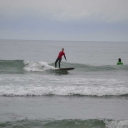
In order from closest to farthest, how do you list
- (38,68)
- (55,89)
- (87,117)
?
(87,117) < (55,89) < (38,68)

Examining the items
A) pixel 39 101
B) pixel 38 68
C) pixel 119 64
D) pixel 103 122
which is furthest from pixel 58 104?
pixel 119 64

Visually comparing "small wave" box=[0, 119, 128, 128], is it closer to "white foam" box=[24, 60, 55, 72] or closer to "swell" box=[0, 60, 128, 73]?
"swell" box=[0, 60, 128, 73]

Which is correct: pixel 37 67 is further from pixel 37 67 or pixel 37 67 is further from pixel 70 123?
pixel 70 123

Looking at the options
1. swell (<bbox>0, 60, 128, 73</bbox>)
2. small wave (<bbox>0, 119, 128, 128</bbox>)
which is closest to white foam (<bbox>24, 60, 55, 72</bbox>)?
swell (<bbox>0, 60, 128, 73</bbox>)

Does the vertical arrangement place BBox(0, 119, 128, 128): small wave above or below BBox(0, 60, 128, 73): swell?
below

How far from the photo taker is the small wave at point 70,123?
937 centimetres

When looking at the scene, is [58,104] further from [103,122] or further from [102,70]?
[102,70]

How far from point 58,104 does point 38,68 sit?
45.4ft

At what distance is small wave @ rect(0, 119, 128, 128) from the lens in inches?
369

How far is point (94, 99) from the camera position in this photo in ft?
43.7

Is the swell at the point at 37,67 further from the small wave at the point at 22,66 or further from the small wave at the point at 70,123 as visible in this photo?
the small wave at the point at 70,123

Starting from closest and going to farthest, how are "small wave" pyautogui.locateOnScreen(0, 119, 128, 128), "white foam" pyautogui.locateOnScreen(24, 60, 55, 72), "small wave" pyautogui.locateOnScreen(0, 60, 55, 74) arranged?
"small wave" pyautogui.locateOnScreen(0, 119, 128, 128)
"small wave" pyautogui.locateOnScreen(0, 60, 55, 74)
"white foam" pyautogui.locateOnScreen(24, 60, 55, 72)

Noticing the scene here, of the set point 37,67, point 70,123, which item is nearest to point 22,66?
point 37,67

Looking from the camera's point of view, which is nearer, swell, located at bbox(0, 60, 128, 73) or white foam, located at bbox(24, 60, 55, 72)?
white foam, located at bbox(24, 60, 55, 72)
